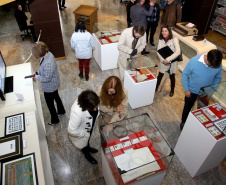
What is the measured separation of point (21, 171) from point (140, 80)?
2.68m

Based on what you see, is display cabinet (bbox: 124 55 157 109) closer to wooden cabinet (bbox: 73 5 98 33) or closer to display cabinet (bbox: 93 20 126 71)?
display cabinet (bbox: 93 20 126 71)

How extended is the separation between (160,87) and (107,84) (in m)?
2.63

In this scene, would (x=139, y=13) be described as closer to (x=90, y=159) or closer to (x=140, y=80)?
(x=140, y=80)

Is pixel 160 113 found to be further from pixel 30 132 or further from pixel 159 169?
pixel 30 132

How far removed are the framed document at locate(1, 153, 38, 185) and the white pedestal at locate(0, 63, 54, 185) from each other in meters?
0.05

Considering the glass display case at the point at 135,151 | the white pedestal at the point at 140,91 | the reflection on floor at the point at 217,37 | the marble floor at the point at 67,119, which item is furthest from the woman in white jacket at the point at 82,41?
the reflection on floor at the point at 217,37

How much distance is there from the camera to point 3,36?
23.7 ft

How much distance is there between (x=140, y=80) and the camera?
3.94 m

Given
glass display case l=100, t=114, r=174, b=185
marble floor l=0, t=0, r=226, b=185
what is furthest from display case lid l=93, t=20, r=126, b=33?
glass display case l=100, t=114, r=174, b=185

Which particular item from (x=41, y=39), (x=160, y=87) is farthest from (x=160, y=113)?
(x=41, y=39)

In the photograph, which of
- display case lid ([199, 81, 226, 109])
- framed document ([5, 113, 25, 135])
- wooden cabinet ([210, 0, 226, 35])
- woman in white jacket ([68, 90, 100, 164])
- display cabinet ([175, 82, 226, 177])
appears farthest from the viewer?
wooden cabinet ([210, 0, 226, 35])

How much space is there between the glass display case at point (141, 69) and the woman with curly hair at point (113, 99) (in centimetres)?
132

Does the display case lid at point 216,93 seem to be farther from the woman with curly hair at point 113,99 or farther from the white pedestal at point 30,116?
the white pedestal at point 30,116

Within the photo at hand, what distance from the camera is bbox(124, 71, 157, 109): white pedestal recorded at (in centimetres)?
393
